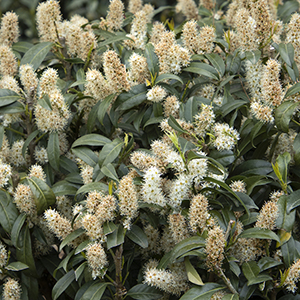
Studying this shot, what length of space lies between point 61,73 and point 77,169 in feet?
2.49

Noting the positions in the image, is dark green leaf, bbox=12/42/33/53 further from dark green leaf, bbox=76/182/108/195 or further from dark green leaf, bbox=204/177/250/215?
dark green leaf, bbox=204/177/250/215

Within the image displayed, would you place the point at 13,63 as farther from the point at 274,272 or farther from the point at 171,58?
the point at 274,272

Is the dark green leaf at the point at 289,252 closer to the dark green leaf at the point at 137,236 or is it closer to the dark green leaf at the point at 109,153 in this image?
the dark green leaf at the point at 137,236

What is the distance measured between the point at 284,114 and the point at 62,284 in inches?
45.9

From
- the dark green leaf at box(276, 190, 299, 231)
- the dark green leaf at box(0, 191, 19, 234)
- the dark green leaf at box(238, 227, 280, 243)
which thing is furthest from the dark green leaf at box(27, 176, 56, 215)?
the dark green leaf at box(276, 190, 299, 231)

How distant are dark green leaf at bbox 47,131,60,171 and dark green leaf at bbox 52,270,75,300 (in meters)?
0.52

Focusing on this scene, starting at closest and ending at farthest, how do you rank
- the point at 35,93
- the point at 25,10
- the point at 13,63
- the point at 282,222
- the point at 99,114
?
1. the point at 282,222
2. the point at 99,114
3. the point at 35,93
4. the point at 13,63
5. the point at 25,10

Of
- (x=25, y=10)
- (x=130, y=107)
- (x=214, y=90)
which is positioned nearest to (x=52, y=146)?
(x=130, y=107)

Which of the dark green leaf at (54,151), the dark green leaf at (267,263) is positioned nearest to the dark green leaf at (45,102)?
the dark green leaf at (54,151)

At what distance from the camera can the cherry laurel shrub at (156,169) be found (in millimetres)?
1503

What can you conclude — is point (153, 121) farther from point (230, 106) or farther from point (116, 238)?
point (116, 238)

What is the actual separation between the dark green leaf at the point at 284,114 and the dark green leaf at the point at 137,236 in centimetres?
71

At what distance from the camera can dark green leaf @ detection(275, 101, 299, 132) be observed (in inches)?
61.2

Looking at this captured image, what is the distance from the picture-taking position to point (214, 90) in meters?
2.01
